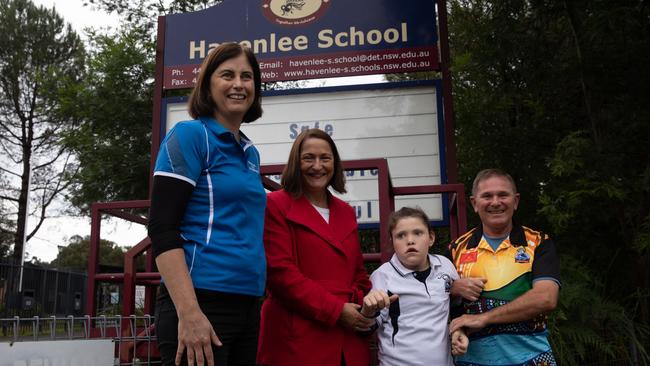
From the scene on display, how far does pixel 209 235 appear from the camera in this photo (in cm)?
176

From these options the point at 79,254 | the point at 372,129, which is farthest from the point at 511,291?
the point at 79,254

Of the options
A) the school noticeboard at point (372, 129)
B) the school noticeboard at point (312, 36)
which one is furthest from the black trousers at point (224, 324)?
the school noticeboard at point (312, 36)

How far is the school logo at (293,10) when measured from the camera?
6207mm

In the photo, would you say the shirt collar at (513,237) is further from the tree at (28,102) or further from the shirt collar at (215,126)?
the tree at (28,102)

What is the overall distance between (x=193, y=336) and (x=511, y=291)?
123cm

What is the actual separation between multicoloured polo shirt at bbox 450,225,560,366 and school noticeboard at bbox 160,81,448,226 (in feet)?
10.7

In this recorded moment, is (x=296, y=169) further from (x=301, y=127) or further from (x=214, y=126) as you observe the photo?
(x=301, y=127)

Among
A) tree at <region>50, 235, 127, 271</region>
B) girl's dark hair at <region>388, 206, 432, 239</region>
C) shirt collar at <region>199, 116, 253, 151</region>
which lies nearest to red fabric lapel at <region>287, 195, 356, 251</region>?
girl's dark hair at <region>388, 206, 432, 239</region>

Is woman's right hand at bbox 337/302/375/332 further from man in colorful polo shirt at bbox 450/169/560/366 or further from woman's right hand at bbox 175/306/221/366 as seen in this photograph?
woman's right hand at bbox 175/306/221/366

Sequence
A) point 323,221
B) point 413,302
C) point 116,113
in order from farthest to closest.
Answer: point 116,113 → point 323,221 → point 413,302

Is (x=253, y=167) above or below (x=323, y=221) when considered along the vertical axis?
above

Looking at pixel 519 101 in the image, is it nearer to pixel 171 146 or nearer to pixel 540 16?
pixel 540 16

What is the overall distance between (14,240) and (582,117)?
23.9 m

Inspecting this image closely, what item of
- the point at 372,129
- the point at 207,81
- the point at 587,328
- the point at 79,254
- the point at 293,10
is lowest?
the point at 587,328
